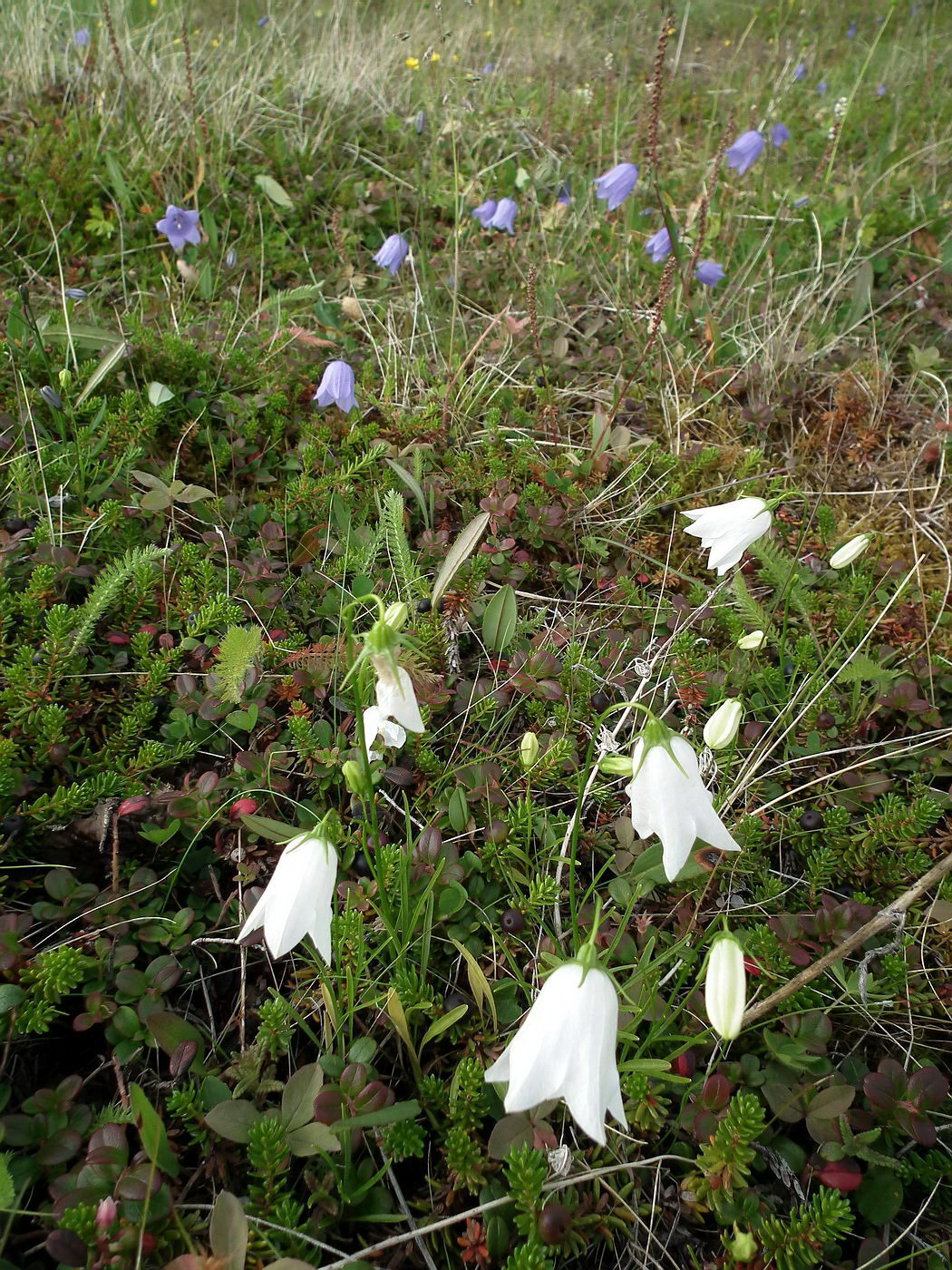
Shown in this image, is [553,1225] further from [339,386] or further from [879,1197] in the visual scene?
[339,386]

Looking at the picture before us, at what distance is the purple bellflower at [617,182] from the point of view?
3641 millimetres

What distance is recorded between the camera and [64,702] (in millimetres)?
1868

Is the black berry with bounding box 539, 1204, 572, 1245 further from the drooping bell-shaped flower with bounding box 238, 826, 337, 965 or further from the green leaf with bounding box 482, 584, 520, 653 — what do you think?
the green leaf with bounding box 482, 584, 520, 653

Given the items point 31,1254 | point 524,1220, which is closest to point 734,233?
point 524,1220

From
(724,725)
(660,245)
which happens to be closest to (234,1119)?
(724,725)

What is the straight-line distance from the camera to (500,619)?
216 cm

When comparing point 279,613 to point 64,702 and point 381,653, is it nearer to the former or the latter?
point 64,702

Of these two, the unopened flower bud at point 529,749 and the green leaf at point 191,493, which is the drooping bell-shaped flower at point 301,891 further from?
the green leaf at point 191,493

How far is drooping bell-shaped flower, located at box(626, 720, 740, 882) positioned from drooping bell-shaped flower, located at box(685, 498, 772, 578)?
2.22 feet

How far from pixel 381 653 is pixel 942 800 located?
1549 millimetres

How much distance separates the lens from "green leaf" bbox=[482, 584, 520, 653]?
2.15m

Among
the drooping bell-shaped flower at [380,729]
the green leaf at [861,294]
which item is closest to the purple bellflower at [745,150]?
the green leaf at [861,294]

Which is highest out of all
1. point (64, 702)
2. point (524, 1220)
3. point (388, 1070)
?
point (64, 702)

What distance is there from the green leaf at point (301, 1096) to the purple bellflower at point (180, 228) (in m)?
3.41
